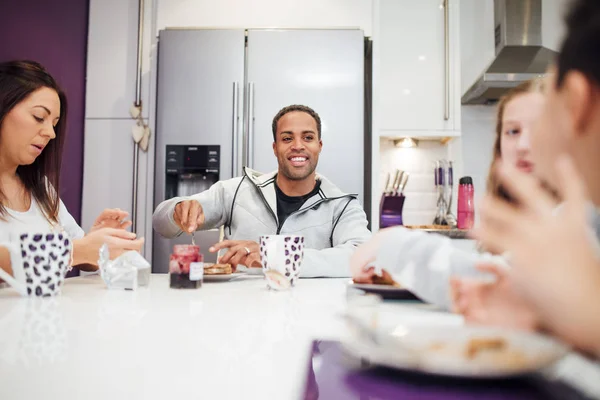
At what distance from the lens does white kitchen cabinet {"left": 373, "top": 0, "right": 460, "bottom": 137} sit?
283 cm

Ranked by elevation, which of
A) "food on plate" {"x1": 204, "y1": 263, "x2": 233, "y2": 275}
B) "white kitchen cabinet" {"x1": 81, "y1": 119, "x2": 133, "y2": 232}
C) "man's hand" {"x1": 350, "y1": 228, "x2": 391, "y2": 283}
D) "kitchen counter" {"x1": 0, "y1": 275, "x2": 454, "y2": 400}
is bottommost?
"kitchen counter" {"x1": 0, "y1": 275, "x2": 454, "y2": 400}

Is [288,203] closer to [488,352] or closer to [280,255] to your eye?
[280,255]

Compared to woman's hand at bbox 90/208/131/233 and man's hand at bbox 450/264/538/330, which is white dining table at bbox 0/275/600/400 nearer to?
man's hand at bbox 450/264/538/330

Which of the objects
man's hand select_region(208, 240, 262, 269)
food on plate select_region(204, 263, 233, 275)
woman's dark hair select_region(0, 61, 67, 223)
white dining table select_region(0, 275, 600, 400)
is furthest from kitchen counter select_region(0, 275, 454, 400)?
woman's dark hair select_region(0, 61, 67, 223)

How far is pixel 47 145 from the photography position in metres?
1.64

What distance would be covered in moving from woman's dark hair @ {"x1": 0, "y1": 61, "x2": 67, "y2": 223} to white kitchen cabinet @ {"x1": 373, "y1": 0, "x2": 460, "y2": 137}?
1688 millimetres

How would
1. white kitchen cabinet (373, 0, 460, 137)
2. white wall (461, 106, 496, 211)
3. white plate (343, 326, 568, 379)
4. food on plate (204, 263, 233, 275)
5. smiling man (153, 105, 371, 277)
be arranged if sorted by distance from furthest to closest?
white wall (461, 106, 496, 211) < white kitchen cabinet (373, 0, 460, 137) < smiling man (153, 105, 371, 277) < food on plate (204, 263, 233, 275) < white plate (343, 326, 568, 379)

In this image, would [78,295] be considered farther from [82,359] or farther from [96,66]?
[96,66]

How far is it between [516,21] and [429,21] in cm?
54

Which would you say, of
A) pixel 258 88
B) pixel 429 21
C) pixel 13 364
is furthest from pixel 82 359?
pixel 429 21

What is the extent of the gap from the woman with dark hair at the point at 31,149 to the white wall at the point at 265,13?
1.22 metres

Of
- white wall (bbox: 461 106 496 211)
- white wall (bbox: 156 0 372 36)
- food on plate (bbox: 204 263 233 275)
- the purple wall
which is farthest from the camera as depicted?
white wall (bbox: 461 106 496 211)

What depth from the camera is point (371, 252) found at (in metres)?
0.84

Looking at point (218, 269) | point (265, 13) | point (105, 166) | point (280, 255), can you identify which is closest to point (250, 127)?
point (265, 13)
